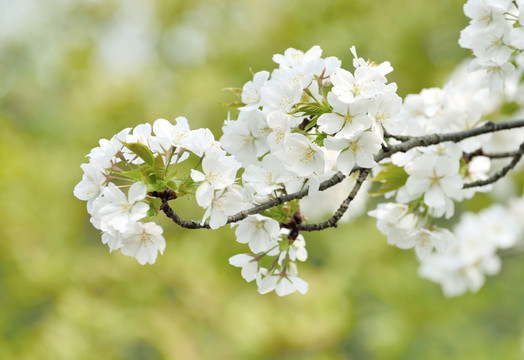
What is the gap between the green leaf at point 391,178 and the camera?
1210mm

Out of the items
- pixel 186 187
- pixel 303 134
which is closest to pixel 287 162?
pixel 303 134

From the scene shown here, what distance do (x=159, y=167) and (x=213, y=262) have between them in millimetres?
4178

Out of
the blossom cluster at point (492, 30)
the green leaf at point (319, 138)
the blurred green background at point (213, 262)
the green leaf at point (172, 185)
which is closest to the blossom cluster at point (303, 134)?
the green leaf at point (319, 138)

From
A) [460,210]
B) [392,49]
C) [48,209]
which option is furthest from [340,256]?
[48,209]

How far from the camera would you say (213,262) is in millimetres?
4988

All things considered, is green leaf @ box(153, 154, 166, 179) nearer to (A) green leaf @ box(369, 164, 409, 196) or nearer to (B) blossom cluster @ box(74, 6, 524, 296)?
(B) blossom cluster @ box(74, 6, 524, 296)

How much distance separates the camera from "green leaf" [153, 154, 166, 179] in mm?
879

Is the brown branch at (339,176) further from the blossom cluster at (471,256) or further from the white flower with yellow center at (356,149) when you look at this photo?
the blossom cluster at (471,256)

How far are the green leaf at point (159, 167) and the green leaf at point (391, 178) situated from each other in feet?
1.61

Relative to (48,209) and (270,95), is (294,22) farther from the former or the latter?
(270,95)

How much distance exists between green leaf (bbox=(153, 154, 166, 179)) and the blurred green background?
3.39 metres

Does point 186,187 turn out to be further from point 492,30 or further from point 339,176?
point 492,30

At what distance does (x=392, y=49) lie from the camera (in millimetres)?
5023

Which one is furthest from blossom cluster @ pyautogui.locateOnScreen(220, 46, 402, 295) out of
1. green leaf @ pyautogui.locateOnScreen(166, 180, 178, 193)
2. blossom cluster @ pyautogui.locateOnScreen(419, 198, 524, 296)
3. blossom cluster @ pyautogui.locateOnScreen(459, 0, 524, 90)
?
blossom cluster @ pyautogui.locateOnScreen(419, 198, 524, 296)
